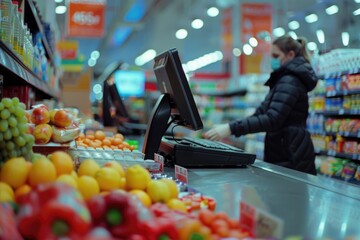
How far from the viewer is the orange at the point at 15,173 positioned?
3.69 feet

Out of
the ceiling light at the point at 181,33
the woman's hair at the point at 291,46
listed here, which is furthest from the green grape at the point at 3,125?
the ceiling light at the point at 181,33

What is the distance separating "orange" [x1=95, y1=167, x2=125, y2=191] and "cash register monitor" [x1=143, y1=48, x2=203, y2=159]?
2.79 ft

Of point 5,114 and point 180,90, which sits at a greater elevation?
point 180,90

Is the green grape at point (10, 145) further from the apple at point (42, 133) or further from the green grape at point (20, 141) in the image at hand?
the apple at point (42, 133)

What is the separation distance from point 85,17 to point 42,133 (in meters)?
7.77

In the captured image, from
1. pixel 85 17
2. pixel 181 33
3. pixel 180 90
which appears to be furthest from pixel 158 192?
pixel 181 33

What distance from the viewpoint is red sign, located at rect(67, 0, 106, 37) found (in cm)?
912

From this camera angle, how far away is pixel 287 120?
3330mm

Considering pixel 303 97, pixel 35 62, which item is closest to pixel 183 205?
pixel 303 97

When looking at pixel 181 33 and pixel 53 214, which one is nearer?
pixel 53 214

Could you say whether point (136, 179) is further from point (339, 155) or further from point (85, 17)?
point (85, 17)

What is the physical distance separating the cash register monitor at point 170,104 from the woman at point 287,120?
94 centimetres

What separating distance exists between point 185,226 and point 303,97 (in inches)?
102

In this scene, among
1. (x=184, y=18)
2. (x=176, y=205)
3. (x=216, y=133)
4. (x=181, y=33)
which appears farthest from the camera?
(x=184, y=18)
